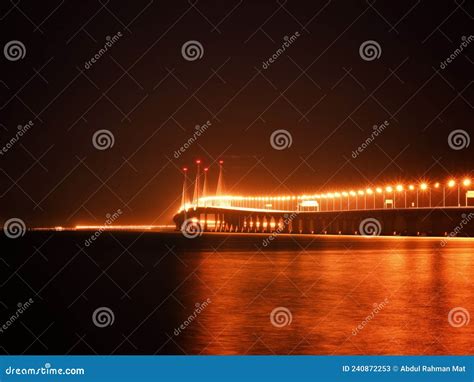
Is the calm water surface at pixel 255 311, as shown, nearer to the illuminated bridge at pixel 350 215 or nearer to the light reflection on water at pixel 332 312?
the light reflection on water at pixel 332 312

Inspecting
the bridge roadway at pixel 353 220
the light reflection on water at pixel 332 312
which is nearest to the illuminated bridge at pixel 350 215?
the bridge roadway at pixel 353 220

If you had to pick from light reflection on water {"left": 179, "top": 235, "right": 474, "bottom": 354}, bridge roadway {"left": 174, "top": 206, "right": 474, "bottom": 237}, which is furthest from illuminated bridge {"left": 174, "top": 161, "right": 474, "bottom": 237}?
light reflection on water {"left": 179, "top": 235, "right": 474, "bottom": 354}

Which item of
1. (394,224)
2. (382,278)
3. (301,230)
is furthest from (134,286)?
(301,230)

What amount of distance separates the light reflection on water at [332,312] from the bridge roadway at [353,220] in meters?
59.5

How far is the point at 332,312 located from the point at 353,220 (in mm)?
127291

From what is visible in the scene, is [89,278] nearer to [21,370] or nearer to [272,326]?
[272,326]

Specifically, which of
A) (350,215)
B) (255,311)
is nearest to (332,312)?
(255,311)

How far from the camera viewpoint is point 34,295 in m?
23.0

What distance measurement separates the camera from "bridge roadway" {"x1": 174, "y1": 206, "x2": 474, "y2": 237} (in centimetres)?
11781

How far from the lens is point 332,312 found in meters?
17.3

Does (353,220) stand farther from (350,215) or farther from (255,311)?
(255,311)

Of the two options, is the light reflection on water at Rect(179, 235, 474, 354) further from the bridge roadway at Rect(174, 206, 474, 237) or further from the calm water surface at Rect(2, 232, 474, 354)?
the bridge roadway at Rect(174, 206, 474, 237)

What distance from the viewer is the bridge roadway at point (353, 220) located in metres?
118

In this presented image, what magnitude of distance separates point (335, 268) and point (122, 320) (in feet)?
61.4
